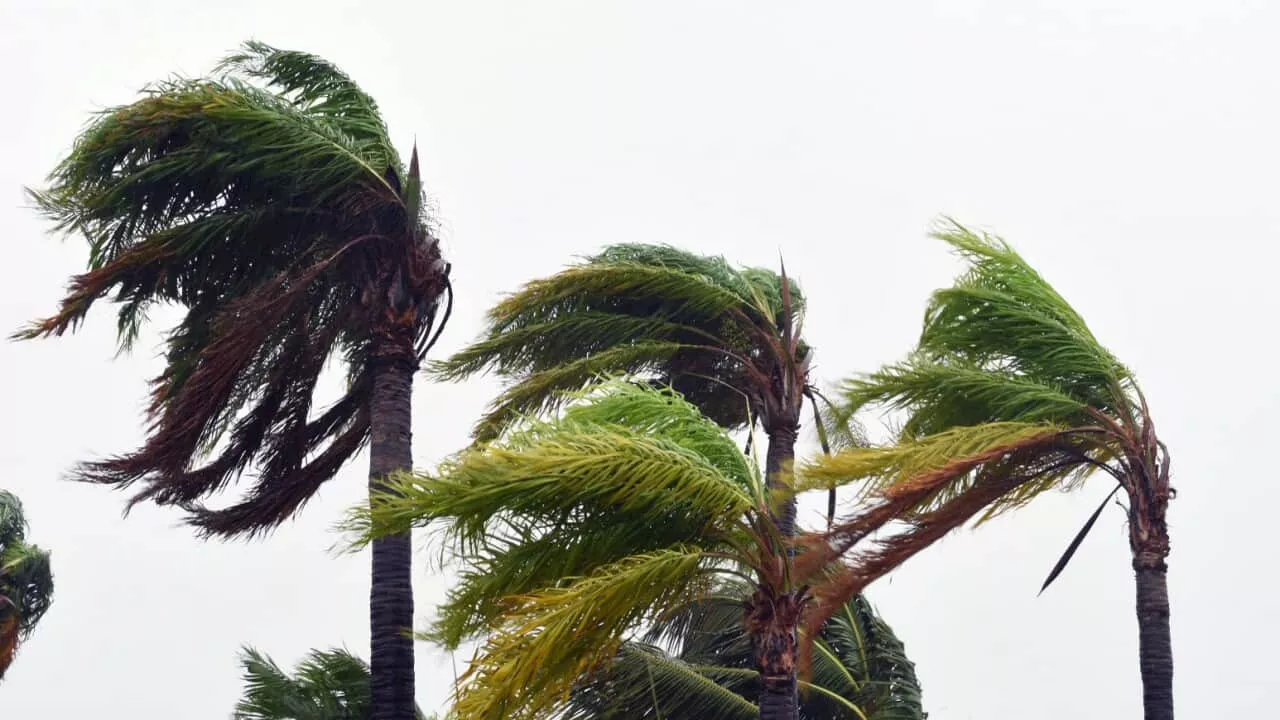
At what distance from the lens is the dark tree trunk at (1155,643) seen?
15.1 metres

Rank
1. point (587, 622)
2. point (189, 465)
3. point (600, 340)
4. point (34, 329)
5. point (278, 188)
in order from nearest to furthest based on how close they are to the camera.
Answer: point (587, 622)
point (34, 329)
point (278, 188)
point (189, 465)
point (600, 340)

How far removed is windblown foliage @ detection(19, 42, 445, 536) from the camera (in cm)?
1625

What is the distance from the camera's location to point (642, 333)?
20.0 metres

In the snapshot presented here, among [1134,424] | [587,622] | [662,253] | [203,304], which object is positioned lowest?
[587,622]

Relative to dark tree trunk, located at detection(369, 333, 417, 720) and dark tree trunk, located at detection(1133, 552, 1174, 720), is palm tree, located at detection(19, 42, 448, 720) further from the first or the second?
dark tree trunk, located at detection(1133, 552, 1174, 720)

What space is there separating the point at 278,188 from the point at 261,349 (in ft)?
6.01

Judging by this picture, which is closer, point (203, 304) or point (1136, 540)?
point (1136, 540)

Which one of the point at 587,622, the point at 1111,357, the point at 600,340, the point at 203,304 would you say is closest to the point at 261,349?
the point at 203,304

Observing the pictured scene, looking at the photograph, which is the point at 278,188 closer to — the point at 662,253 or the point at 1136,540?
the point at 662,253

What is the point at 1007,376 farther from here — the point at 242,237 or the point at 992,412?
the point at 242,237

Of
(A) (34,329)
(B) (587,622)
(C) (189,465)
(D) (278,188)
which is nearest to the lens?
(B) (587,622)

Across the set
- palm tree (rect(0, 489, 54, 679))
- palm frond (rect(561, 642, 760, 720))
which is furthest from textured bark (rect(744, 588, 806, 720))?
palm tree (rect(0, 489, 54, 679))

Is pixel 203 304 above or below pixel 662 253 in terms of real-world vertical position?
below

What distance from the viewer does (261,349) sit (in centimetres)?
1742
